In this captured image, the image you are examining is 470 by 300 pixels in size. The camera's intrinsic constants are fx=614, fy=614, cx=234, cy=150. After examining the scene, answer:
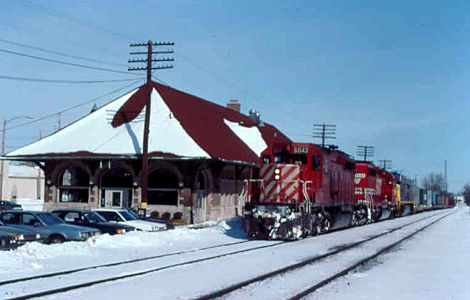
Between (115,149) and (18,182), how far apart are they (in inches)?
2005

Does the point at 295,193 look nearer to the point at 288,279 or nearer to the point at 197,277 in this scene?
the point at 288,279

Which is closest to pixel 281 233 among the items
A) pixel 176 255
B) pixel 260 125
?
pixel 176 255

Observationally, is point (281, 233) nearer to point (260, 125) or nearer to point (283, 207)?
point (283, 207)

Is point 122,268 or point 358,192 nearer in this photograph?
point 122,268

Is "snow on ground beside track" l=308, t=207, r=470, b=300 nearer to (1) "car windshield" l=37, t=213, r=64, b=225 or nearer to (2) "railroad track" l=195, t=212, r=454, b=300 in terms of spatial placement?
(2) "railroad track" l=195, t=212, r=454, b=300

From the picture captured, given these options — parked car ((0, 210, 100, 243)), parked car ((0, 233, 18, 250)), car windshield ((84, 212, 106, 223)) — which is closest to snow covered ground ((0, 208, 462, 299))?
parked car ((0, 233, 18, 250))

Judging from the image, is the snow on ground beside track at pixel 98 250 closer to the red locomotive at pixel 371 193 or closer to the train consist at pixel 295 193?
the train consist at pixel 295 193

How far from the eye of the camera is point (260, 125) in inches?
2181

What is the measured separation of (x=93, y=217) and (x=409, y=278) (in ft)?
45.4

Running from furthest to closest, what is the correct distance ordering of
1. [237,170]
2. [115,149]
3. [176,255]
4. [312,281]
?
1. [237,170]
2. [115,149]
3. [176,255]
4. [312,281]

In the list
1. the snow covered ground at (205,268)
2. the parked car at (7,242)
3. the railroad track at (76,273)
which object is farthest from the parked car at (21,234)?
the railroad track at (76,273)

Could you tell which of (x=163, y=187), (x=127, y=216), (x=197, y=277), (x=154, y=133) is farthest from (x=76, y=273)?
(x=154, y=133)

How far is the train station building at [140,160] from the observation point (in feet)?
118

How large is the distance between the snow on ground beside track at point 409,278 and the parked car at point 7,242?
8706 millimetres
